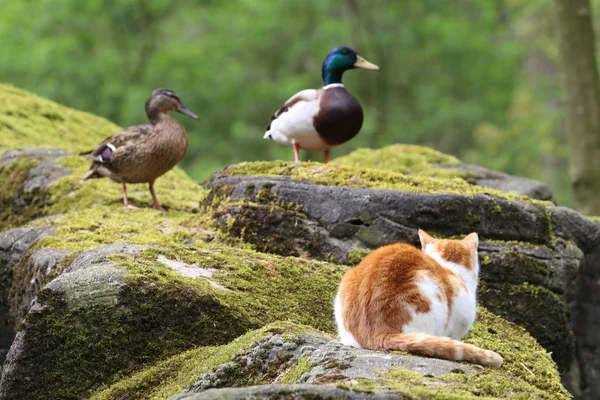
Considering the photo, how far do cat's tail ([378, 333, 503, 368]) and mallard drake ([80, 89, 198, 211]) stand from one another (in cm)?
479

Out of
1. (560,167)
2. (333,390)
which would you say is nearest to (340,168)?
(333,390)

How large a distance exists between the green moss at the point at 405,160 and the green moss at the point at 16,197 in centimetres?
337

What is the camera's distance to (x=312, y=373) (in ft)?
11.8

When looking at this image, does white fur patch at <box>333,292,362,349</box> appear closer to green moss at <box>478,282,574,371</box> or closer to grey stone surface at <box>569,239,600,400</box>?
green moss at <box>478,282,574,371</box>

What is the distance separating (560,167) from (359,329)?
27618mm

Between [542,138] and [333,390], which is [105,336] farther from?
[542,138]

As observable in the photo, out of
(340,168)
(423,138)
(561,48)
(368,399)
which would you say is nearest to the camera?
(368,399)

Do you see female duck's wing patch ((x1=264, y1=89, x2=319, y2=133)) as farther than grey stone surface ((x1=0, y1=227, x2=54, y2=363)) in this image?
Yes

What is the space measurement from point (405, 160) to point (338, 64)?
2.05m

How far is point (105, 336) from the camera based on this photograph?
4.46m

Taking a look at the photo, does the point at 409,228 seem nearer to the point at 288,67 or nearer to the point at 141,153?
the point at 141,153

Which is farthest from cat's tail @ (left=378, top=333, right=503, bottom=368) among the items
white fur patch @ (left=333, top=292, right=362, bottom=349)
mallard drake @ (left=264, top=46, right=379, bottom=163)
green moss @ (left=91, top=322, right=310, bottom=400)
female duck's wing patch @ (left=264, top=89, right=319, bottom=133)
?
female duck's wing patch @ (left=264, top=89, right=319, bottom=133)

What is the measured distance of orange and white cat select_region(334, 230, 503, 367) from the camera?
388 centimetres

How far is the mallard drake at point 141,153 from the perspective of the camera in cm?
822
